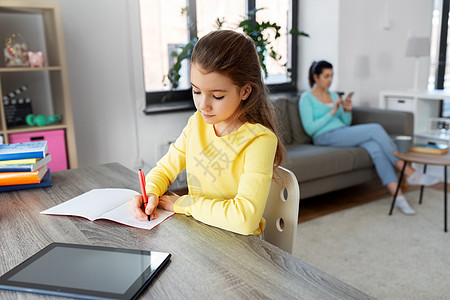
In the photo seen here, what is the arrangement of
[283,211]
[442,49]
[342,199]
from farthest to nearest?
[442,49] → [342,199] → [283,211]

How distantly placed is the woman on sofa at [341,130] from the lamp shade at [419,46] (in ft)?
2.81

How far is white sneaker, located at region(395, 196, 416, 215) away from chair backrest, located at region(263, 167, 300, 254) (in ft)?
6.22

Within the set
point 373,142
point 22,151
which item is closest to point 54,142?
point 22,151

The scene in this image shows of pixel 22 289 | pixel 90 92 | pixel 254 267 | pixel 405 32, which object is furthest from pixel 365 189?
pixel 22 289

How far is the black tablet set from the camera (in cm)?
70

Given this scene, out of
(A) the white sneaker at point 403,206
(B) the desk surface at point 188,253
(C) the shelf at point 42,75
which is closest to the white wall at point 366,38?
(A) the white sneaker at point 403,206

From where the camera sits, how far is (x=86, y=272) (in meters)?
0.76

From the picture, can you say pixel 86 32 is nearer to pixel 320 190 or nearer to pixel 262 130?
pixel 320 190

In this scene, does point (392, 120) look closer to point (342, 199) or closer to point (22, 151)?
point (342, 199)

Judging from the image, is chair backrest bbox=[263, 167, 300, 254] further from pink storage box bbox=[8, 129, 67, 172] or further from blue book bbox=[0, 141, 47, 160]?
pink storage box bbox=[8, 129, 67, 172]

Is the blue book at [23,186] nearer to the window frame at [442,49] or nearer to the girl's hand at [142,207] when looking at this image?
the girl's hand at [142,207]

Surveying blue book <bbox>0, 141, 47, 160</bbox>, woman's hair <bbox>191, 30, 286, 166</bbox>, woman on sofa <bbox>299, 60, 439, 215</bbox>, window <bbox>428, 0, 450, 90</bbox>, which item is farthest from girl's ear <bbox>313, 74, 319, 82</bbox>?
blue book <bbox>0, 141, 47, 160</bbox>

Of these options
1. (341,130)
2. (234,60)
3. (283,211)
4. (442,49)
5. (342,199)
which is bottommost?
(342,199)

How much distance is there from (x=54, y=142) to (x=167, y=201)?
163 cm
